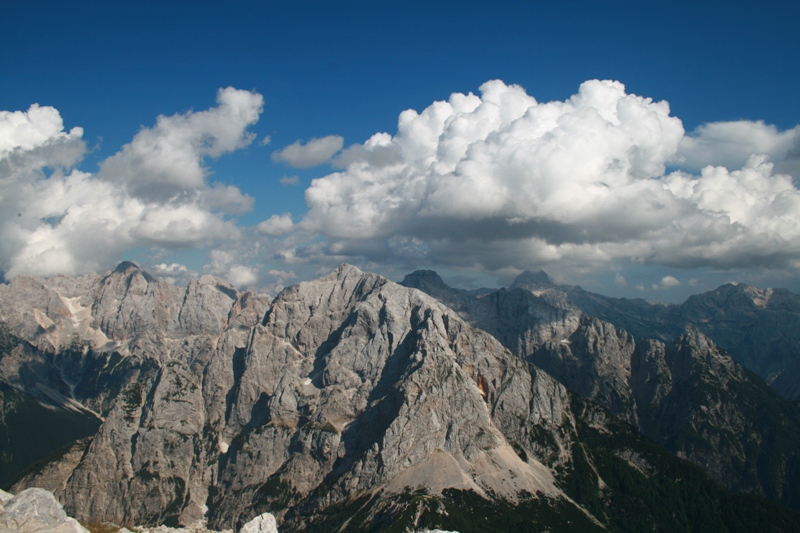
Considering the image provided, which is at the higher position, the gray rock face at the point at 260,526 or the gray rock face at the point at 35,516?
the gray rock face at the point at 35,516

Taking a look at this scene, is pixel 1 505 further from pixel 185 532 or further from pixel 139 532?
pixel 185 532

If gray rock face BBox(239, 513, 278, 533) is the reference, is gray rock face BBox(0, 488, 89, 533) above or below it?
above

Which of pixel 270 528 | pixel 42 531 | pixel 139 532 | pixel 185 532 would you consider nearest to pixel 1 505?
pixel 42 531

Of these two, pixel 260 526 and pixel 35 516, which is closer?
pixel 35 516

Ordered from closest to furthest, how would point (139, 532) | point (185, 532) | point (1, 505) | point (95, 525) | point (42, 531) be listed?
1. point (42, 531)
2. point (1, 505)
3. point (95, 525)
4. point (139, 532)
5. point (185, 532)

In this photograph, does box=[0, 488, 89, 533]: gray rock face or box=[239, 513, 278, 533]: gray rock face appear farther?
box=[239, 513, 278, 533]: gray rock face

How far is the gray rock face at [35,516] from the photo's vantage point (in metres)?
67.6

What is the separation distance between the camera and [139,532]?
95.9 metres

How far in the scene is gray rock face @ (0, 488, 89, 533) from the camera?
67.6 m

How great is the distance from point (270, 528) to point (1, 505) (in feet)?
139

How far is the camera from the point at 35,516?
68.8m

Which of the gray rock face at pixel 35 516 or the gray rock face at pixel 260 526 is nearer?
the gray rock face at pixel 35 516

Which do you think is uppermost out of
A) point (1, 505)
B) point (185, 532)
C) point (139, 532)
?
point (1, 505)

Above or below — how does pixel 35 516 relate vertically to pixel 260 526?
above
